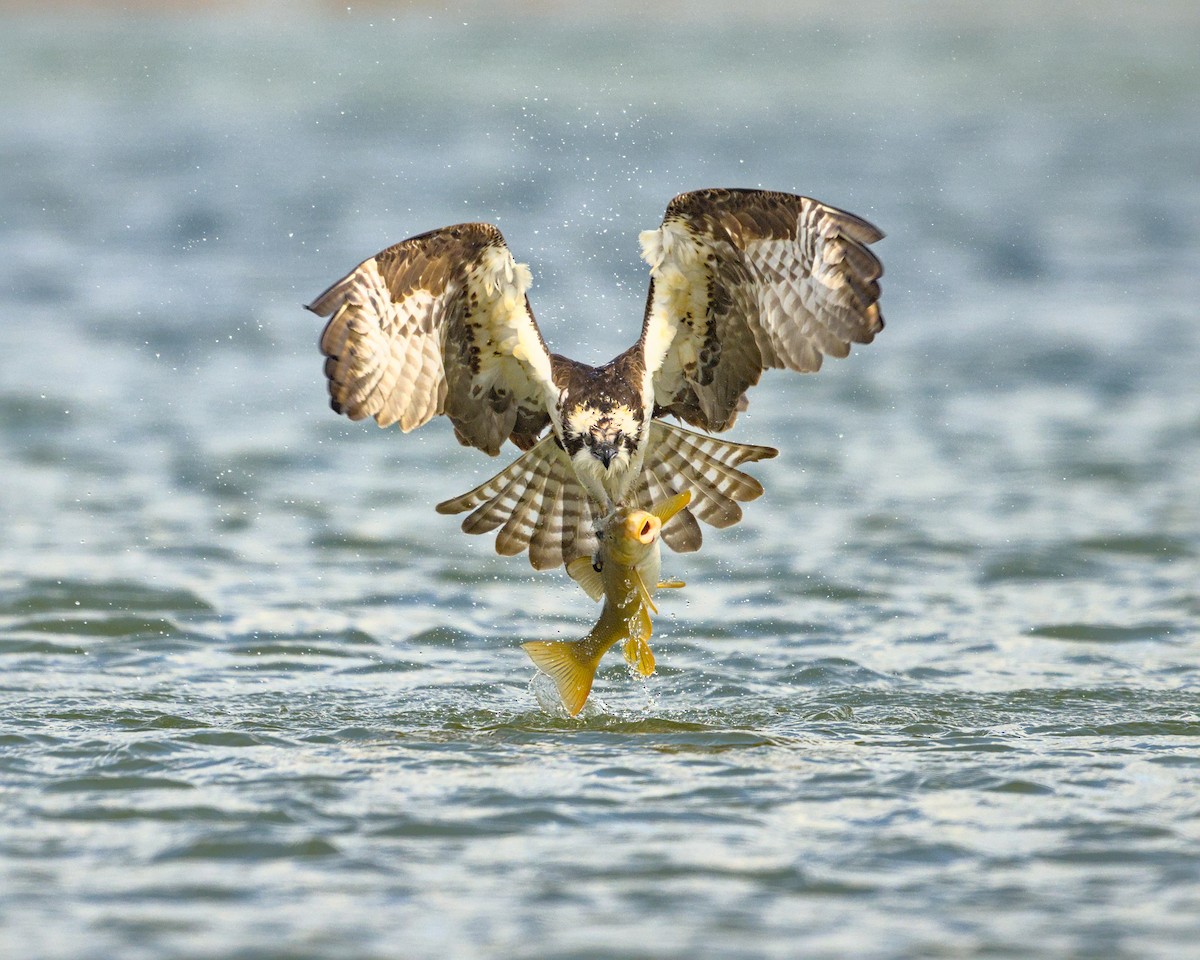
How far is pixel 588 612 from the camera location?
9.52 meters

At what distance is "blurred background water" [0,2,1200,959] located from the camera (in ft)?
18.7

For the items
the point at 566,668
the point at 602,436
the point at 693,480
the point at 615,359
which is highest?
the point at 615,359

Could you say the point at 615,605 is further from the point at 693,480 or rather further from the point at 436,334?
the point at 436,334

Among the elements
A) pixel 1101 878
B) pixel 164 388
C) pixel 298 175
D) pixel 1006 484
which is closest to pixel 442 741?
pixel 1101 878

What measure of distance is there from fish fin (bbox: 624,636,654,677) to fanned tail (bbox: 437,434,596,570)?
911 millimetres

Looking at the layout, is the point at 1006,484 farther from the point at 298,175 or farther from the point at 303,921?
the point at 298,175

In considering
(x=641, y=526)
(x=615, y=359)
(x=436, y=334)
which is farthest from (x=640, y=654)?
(x=436, y=334)

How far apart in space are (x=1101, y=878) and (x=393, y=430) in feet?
26.3

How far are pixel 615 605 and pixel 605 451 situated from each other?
76cm

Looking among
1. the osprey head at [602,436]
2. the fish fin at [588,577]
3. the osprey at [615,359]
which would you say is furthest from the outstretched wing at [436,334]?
the fish fin at [588,577]

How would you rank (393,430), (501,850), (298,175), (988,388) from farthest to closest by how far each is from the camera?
(298,175)
(988,388)
(393,430)
(501,850)

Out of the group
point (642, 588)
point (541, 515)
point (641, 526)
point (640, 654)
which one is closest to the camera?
point (641, 526)

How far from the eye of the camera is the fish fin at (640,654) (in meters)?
7.16

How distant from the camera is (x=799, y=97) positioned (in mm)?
30891
